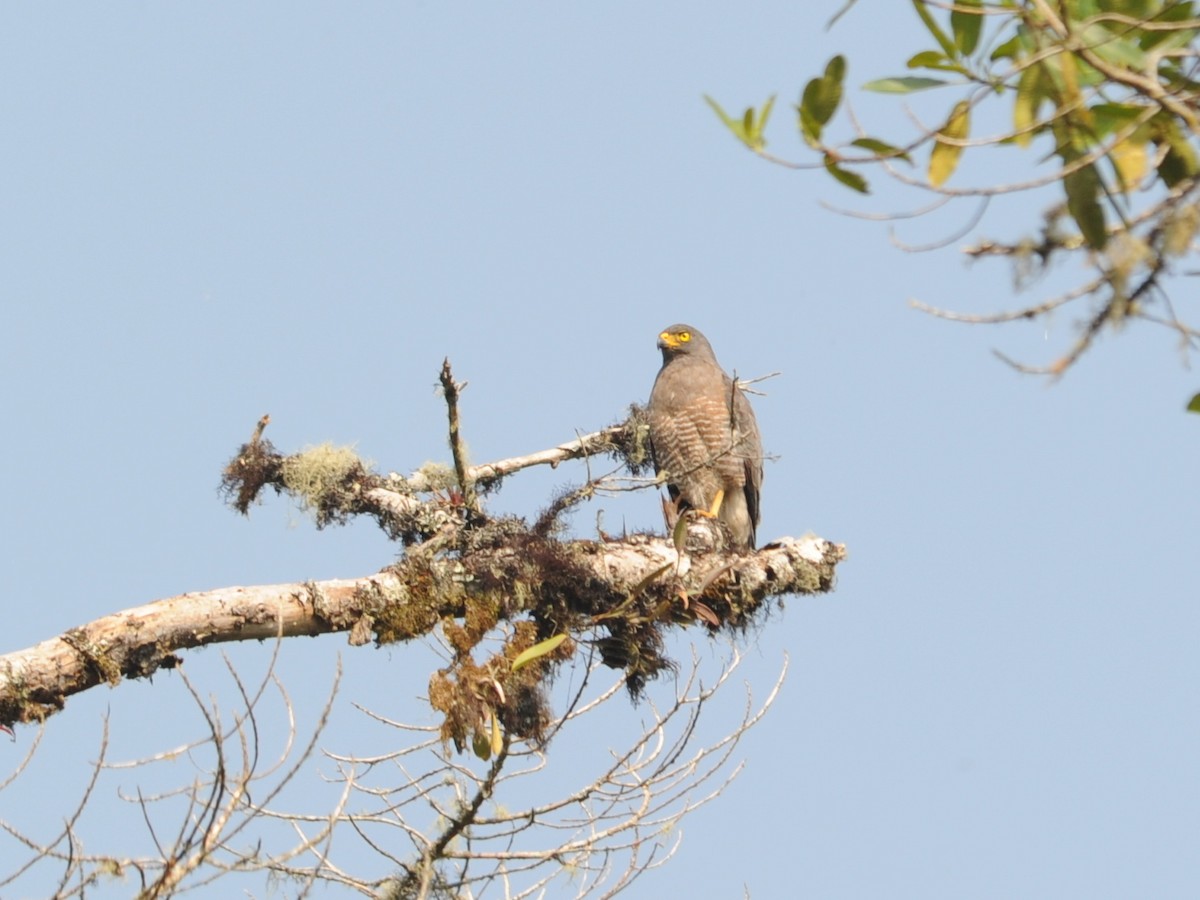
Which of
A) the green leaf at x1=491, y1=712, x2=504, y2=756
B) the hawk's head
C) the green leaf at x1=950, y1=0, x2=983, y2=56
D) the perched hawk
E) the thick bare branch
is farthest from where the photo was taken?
the hawk's head

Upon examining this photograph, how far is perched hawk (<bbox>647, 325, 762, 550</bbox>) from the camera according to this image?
26.1ft

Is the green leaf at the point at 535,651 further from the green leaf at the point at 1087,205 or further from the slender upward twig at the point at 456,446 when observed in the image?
the green leaf at the point at 1087,205

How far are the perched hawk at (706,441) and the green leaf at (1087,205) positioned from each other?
5.62m

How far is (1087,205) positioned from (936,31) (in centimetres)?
37

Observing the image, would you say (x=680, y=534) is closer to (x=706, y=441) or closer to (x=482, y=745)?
(x=482, y=745)

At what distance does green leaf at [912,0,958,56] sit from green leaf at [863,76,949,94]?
67 millimetres

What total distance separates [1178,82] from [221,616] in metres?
3.71

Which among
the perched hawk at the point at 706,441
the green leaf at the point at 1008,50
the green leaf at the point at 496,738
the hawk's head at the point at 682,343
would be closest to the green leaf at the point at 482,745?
the green leaf at the point at 496,738

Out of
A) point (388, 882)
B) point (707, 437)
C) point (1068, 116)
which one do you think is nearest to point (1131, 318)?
point (1068, 116)

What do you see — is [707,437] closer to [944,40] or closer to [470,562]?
[470,562]

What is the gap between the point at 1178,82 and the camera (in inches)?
86.3

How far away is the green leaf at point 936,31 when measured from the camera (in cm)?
225

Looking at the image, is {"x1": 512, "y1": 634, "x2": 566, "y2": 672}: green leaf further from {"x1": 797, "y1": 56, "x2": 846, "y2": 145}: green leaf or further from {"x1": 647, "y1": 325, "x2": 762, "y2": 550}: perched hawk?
{"x1": 797, "y1": 56, "x2": 846, "y2": 145}: green leaf

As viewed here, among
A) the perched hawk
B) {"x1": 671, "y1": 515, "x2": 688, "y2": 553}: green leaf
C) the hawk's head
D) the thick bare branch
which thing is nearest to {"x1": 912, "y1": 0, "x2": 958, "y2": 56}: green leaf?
the thick bare branch
